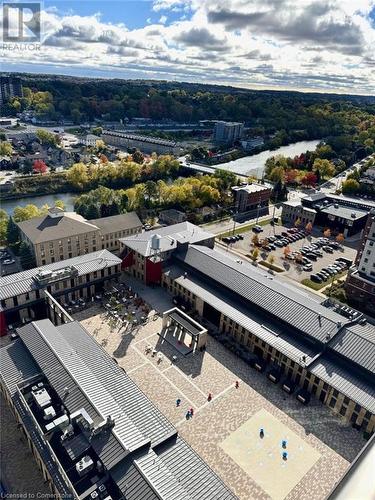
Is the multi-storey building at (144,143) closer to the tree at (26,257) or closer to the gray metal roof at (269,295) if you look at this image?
the tree at (26,257)

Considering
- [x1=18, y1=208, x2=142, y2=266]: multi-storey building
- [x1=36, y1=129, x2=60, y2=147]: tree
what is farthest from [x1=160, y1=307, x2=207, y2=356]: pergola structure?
[x1=36, y1=129, x2=60, y2=147]: tree

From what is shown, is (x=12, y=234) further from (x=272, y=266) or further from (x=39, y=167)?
(x=39, y=167)

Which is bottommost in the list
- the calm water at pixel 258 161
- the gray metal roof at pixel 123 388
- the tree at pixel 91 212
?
the gray metal roof at pixel 123 388

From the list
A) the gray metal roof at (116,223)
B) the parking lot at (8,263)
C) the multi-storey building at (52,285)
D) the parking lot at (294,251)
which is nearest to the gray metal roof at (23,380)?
the multi-storey building at (52,285)

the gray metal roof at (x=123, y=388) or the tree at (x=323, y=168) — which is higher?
the tree at (x=323, y=168)

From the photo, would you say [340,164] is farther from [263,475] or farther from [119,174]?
[263,475]

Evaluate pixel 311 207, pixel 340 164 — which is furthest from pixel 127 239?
pixel 340 164
